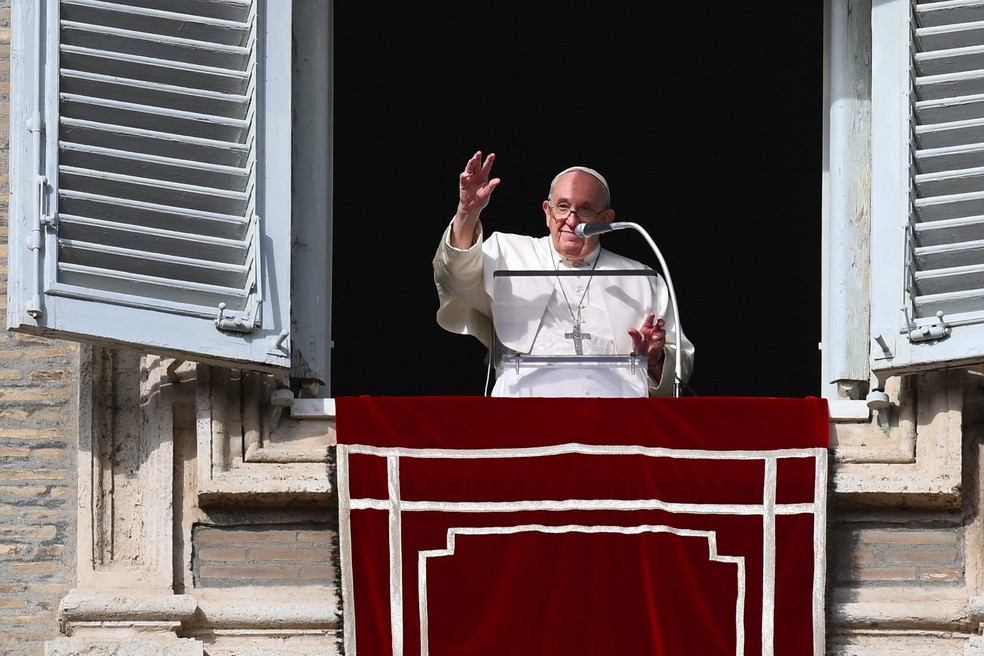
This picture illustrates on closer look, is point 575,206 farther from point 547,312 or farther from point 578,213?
point 547,312

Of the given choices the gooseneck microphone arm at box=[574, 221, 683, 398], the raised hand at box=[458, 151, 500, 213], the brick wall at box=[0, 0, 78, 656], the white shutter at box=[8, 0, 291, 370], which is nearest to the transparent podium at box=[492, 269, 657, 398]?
the gooseneck microphone arm at box=[574, 221, 683, 398]

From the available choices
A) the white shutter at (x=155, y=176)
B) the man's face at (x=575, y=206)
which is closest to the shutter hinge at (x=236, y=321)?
the white shutter at (x=155, y=176)

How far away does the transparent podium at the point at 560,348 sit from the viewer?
8125mm

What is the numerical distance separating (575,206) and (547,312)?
0.54 m

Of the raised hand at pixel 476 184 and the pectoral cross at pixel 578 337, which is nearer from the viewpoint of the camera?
the raised hand at pixel 476 184

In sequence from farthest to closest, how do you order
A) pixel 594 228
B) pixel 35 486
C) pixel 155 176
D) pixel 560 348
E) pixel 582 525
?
pixel 560 348 → pixel 594 228 → pixel 35 486 → pixel 155 176 → pixel 582 525

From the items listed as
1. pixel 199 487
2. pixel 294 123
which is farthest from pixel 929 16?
pixel 199 487

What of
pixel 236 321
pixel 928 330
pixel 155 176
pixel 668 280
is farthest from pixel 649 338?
pixel 155 176

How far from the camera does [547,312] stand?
27.4ft

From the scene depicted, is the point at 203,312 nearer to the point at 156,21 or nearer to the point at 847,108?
the point at 156,21

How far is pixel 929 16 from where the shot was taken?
26.5 ft

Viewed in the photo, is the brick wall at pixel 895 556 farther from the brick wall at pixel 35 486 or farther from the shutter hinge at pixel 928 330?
the brick wall at pixel 35 486

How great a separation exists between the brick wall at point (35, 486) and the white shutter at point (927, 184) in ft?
8.24

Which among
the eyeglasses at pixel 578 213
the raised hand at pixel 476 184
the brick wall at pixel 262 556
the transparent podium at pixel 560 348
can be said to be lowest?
the brick wall at pixel 262 556
